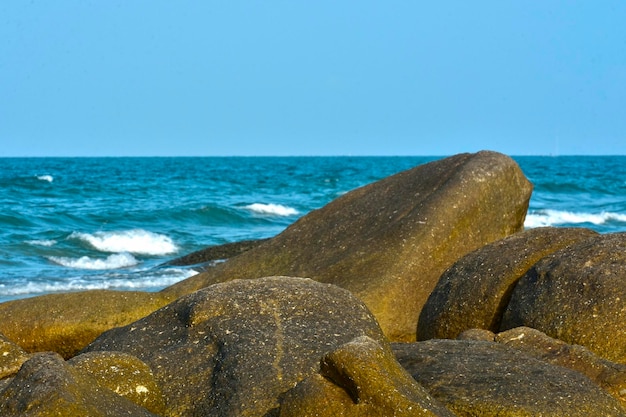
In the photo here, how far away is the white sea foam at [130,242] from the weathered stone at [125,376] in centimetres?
1254

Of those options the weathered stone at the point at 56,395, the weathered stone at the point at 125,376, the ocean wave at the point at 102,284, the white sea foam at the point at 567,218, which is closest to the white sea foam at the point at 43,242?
the ocean wave at the point at 102,284

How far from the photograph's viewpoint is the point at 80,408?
4.00 metres

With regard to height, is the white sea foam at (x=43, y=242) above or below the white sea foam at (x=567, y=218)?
above

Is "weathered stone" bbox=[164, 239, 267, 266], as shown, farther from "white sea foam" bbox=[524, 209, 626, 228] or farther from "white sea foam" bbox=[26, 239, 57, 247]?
"white sea foam" bbox=[524, 209, 626, 228]

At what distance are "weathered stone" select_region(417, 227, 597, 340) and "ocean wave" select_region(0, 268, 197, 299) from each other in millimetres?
5506

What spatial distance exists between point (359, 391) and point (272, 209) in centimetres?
2203

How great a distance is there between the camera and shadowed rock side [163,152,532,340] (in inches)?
307

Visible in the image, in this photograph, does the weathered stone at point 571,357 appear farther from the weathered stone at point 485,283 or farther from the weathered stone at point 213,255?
the weathered stone at point 213,255

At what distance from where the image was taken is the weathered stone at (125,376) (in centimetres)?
459

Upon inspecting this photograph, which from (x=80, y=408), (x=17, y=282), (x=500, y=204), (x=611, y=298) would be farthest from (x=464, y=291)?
(x=17, y=282)

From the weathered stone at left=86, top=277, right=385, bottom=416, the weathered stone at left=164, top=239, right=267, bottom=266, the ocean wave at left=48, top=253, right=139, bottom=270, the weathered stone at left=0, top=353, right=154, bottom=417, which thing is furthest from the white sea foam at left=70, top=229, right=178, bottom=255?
the weathered stone at left=0, top=353, right=154, bottom=417

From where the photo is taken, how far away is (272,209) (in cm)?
2611

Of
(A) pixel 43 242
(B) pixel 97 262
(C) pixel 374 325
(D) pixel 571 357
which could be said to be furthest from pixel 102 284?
(D) pixel 571 357

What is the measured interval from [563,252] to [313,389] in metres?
2.95
